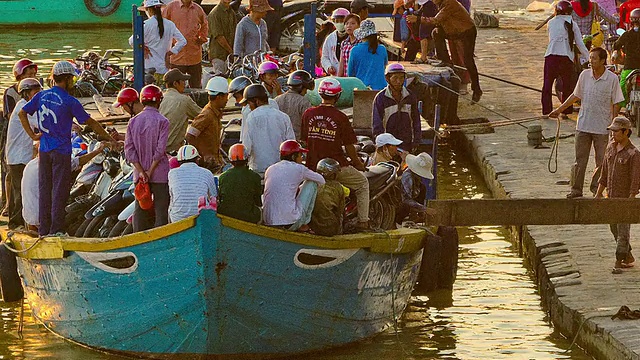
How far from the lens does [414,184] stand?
14.8 metres

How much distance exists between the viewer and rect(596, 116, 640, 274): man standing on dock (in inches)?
541

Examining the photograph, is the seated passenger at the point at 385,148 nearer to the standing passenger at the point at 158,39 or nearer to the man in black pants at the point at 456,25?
the standing passenger at the point at 158,39

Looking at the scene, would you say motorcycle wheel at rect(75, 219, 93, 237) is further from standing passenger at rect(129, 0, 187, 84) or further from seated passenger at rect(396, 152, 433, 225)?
standing passenger at rect(129, 0, 187, 84)

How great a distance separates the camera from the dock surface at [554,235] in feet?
41.7

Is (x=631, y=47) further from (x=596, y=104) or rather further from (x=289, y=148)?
(x=289, y=148)

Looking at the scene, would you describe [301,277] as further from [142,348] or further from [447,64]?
[447,64]

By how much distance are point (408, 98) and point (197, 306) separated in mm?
3998

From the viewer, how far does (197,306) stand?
12336mm

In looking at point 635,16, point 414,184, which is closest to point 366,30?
point 414,184

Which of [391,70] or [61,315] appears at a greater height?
[391,70]

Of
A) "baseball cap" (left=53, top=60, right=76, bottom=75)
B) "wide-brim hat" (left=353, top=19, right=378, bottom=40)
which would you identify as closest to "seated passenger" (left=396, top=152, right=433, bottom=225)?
"baseball cap" (left=53, top=60, right=76, bottom=75)

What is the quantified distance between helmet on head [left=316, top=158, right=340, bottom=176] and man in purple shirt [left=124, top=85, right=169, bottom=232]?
1.24 m

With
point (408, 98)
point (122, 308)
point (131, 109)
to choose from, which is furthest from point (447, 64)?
point (122, 308)

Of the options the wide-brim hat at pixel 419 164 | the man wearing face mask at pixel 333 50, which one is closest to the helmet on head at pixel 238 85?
the wide-brim hat at pixel 419 164
